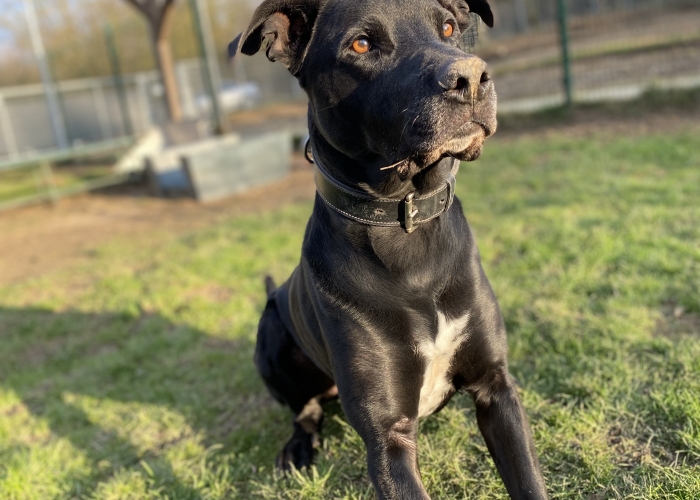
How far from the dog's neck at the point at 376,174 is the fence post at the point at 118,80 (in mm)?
12383

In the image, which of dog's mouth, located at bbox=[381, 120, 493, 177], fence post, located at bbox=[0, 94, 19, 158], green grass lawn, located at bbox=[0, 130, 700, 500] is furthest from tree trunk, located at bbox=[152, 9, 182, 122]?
dog's mouth, located at bbox=[381, 120, 493, 177]

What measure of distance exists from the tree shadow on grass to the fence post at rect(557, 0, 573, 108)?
6798mm

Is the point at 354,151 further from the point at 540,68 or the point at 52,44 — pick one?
the point at 52,44

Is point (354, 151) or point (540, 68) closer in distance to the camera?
point (354, 151)

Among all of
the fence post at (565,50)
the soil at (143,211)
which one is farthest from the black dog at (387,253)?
the fence post at (565,50)

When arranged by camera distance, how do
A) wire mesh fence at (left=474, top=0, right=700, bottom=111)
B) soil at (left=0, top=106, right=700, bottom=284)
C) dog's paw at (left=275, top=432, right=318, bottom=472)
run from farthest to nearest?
wire mesh fence at (left=474, top=0, right=700, bottom=111) < soil at (left=0, top=106, right=700, bottom=284) < dog's paw at (left=275, top=432, right=318, bottom=472)

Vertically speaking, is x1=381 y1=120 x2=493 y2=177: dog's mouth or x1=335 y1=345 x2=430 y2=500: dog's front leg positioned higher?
x1=381 y1=120 x2=493 y2=177: dog's mouth

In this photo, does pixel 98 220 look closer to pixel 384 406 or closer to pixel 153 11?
pixel 153 11

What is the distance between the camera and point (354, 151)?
1.96 meters

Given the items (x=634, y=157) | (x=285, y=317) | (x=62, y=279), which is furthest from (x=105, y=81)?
(x=285, y=317)

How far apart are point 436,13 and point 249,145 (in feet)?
21.9

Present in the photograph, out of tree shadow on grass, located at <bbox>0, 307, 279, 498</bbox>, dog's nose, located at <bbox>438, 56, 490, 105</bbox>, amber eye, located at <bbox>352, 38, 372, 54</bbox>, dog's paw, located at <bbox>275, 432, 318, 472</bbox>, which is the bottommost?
tree shadow on grass, located at <bbox>0, 307, 279, 498</bbox>

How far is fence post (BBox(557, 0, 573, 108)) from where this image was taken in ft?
28.1

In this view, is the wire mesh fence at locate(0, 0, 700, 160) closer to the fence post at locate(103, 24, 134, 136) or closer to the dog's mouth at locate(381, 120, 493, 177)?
the fence post at locate(103, 24, 134, 136)
